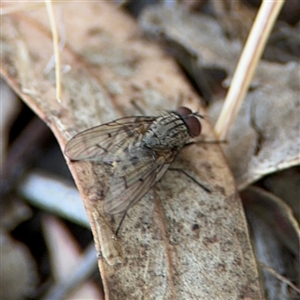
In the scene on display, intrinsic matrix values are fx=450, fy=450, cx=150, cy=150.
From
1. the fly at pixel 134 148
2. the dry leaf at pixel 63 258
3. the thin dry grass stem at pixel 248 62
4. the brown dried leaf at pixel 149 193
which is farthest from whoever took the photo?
the dry leaf at pixel 63 258

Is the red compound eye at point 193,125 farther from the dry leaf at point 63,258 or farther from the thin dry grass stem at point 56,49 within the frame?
the dry leaf at point 63,258

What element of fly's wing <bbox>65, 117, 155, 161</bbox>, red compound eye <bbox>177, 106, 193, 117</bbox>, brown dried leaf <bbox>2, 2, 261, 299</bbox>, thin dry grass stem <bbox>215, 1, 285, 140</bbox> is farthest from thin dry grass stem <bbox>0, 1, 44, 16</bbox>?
thin dry grass stem <bbox>215, 1, 285, 140</bbox>

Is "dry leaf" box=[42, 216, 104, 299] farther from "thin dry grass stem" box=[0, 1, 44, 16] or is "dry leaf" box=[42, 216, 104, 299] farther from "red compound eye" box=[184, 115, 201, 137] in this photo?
"thin dry grass stem" box=[0, 1, 44, 16]

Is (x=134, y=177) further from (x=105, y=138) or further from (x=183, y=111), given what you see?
(x=183, y=111)

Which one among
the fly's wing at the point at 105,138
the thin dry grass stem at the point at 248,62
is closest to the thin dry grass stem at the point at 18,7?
the fly's wing at the point at 105,138

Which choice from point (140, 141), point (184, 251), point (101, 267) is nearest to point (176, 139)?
point (140, 141)

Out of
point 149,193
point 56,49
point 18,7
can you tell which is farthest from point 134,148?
point 18,7

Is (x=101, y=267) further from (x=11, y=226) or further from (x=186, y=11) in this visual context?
(x=186, y=11)
